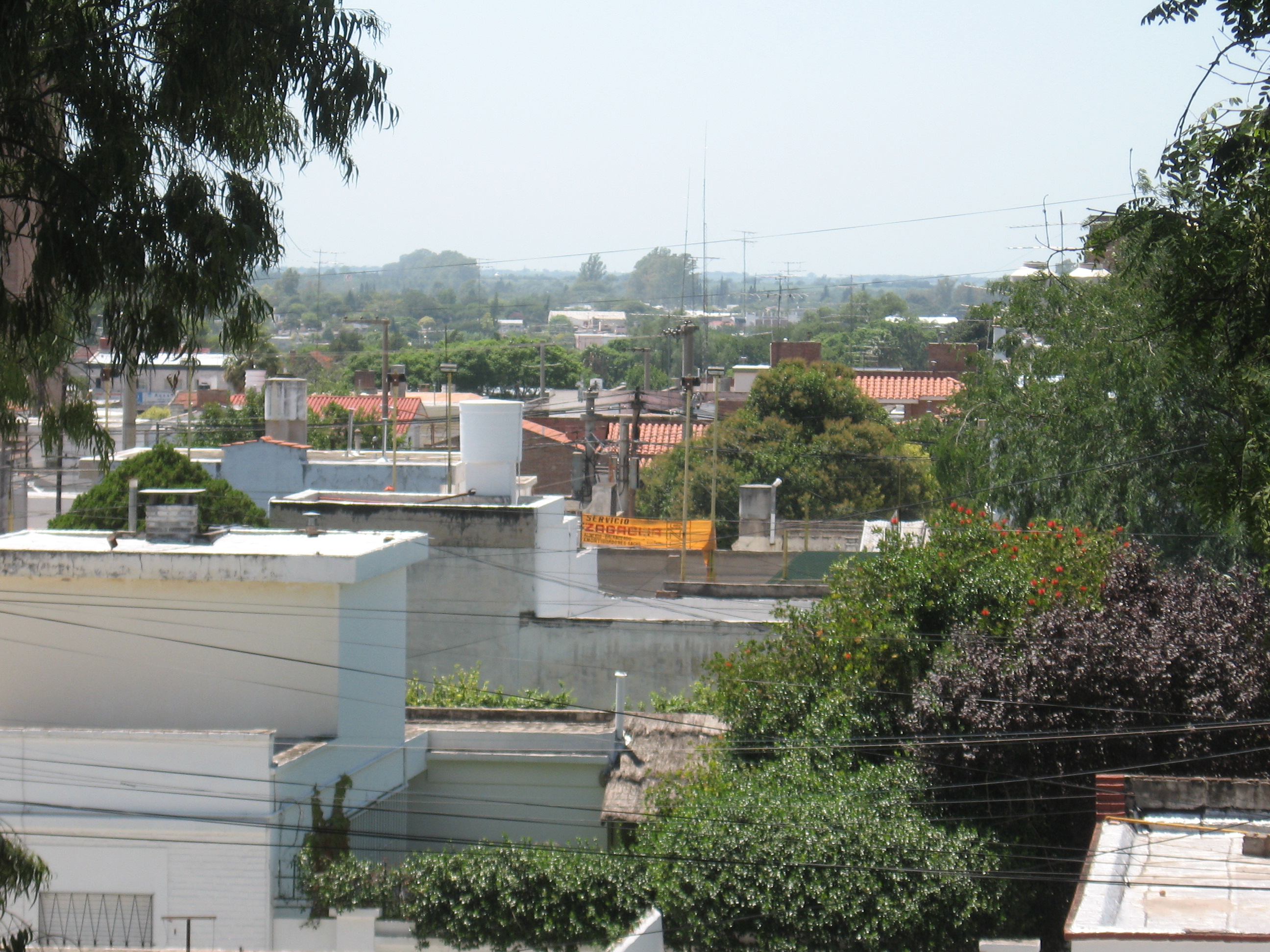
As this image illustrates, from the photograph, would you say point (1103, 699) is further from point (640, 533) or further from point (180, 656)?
point (640, 533)

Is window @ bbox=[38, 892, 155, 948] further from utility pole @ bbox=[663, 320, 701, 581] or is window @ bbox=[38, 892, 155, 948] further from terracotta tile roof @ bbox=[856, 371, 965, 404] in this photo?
terracotta tile roof @ bbox=[856, 371, 965, 404]

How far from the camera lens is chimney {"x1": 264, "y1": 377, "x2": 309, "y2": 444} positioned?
27.1m

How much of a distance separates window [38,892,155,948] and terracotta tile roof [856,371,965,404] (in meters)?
46.4

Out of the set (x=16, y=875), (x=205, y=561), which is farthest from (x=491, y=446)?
(x=16, y=875)

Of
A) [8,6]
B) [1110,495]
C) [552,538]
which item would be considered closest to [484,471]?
[552,538]

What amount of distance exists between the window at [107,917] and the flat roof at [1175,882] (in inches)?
340

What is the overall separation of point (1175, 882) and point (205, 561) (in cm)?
994

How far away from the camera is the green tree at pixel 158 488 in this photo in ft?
72.8

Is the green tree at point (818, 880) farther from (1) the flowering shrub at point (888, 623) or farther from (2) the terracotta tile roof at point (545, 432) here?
(2) the terracotta tile roof at point (545, 432)

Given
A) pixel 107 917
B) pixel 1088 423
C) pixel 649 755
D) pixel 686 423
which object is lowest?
pixel 107 917

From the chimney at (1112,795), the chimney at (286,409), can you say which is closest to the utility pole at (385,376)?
the chimney at (286,409)

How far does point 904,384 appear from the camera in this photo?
198ft

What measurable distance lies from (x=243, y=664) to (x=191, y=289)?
8.99 meters

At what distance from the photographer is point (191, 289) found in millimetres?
6219
